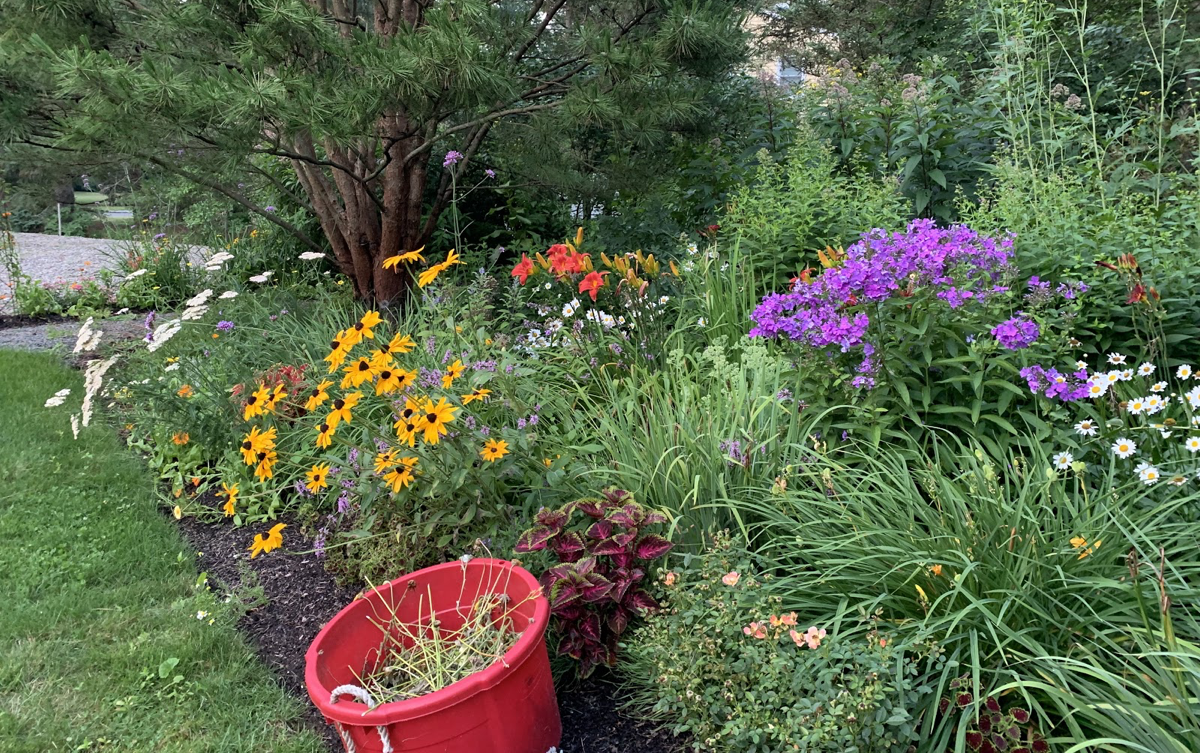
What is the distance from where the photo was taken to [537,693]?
1.70 metres

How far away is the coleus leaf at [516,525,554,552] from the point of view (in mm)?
1943

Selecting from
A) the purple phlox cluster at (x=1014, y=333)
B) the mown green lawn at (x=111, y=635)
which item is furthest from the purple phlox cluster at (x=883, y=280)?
the mown green lawn at (x=111, y=635)

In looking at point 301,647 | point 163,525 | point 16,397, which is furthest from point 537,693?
point 16,397

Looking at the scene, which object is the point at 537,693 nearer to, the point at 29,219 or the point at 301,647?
the point at 301,647

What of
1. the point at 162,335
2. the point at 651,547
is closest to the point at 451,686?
the point at 651,547

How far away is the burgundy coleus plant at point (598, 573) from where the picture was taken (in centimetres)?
187

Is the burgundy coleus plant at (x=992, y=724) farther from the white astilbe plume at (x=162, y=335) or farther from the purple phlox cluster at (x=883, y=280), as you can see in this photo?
the white astilbe plume at (x=162, y=335)

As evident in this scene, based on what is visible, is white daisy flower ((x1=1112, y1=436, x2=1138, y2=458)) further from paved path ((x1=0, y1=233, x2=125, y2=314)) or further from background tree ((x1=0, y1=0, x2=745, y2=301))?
paved path ((x1=0, y1=233, x2=125, y2=314))

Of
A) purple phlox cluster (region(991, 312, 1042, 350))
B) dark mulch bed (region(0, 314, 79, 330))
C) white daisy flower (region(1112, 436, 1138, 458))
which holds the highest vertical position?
purple phlox cluster (region(991, 312, 1042, 350))

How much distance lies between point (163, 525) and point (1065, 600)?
318cm

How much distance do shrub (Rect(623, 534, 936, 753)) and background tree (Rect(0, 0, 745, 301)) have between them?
204 cm

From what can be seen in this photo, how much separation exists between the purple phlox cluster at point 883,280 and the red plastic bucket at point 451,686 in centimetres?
111

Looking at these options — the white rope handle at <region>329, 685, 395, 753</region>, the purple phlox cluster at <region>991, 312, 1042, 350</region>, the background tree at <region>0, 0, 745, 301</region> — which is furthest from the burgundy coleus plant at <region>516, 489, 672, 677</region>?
the background tree at <region>0, 0, 745, 301</region>

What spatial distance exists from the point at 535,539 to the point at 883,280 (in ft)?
3.98
